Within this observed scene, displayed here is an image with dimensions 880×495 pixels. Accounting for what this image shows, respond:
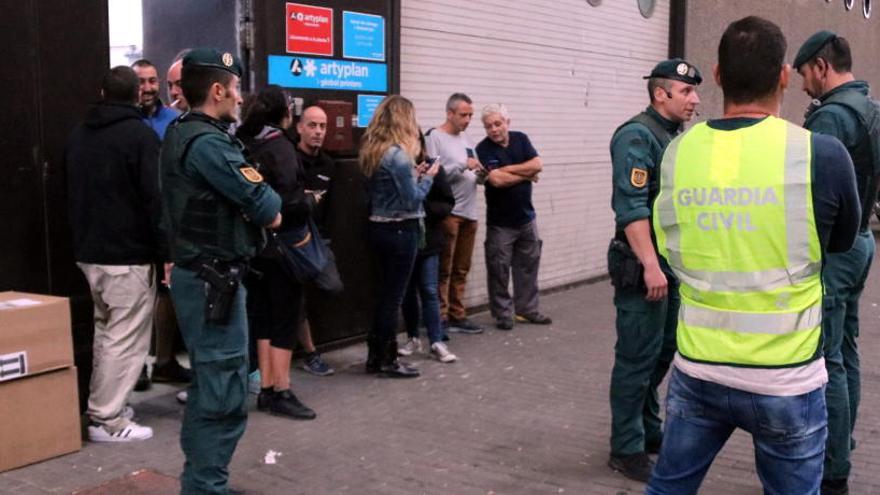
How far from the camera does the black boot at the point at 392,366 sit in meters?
6.50

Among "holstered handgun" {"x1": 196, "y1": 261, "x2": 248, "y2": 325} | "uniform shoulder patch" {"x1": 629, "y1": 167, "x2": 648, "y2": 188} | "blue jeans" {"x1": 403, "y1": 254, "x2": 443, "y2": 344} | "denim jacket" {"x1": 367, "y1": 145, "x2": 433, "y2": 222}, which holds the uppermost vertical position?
"uniform shoulder patch" {"x1": 629, "y1": 167, "x2": 648, "y2": 188}

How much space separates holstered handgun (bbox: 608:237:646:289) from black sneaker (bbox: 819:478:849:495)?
118 cm

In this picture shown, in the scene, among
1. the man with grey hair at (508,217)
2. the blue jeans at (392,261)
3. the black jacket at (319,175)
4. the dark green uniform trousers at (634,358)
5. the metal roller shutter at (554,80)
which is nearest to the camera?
the dark green uniform trousers at (634,358)

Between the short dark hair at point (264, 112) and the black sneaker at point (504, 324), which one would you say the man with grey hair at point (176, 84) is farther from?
the black sneaker at point (504, 324)

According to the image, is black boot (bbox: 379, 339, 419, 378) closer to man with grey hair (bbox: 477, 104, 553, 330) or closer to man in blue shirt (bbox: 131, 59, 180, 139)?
man with grey hair (bbox: 477, 104, 553, 330)

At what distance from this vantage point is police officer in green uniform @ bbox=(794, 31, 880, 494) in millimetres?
4125

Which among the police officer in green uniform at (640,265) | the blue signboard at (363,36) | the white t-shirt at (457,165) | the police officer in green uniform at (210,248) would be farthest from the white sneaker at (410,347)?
the police officer in green uniform at (210,248)

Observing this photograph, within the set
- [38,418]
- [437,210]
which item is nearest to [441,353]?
[437,210]

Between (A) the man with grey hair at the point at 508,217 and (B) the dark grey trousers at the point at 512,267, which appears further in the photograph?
(B) the dark grey trousers at the point at 512,267

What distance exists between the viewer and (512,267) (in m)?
8.38

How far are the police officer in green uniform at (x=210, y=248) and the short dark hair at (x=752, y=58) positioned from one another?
2.02 m

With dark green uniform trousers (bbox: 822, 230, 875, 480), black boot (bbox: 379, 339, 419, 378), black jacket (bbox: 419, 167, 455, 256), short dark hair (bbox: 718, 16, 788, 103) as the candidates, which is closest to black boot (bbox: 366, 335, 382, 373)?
black boot (bbox: 379, 339, 419, 378)

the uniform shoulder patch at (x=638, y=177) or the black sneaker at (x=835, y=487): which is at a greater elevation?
the uniform shoulder patch at (x=638, y=177)

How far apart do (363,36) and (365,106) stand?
1.69 ft
